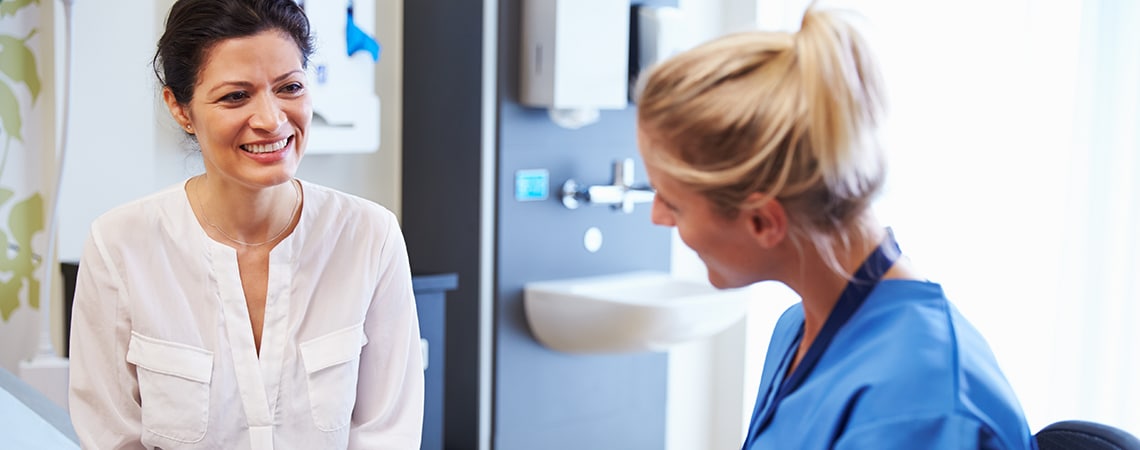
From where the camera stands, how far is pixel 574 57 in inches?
114

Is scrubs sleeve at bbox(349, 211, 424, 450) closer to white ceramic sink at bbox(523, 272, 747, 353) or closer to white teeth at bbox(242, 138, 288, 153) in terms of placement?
white teeth at bbox(242, 138, 288, 153)

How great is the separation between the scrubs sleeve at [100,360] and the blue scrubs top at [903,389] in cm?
91

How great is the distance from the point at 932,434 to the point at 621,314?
193 centimetres

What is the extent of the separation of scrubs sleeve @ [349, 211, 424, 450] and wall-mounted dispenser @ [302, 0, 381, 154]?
1.12m

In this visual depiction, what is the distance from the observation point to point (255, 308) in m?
1.61

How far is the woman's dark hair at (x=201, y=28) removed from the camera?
151 cm

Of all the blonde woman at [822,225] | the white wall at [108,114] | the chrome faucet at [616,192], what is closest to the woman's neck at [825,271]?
the blonde woman at [822,225]

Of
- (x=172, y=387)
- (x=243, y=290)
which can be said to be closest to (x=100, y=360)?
(x=172, y=387)

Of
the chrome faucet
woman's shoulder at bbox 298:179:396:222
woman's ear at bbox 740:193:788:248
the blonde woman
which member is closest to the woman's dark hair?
woman's shoulder at bbox 298:179:396:222

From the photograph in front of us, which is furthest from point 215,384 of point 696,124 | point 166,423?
point 696,124

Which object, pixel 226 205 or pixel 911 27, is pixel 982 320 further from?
pixel 226 205

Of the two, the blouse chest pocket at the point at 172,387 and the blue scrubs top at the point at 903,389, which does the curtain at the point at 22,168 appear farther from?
the blue scrubs top at the point at 903,389

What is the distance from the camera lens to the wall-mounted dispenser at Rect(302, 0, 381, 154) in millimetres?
2730

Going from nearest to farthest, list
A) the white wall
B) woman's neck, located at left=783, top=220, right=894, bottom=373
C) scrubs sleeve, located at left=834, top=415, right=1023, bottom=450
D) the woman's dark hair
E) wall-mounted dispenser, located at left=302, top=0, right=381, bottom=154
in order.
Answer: scrubs sleeve, located at left=834, top=415, right=1023, bottom=450 → woman's neck, located at left=783, top=220, right=894, bottom=373 → the woman's dark hair → the white wall → wall-mounted dispenser, located at left=302, top=0, right=381, bottom=154
